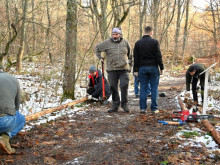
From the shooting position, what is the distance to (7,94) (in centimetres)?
385

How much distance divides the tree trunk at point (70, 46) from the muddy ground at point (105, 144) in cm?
281

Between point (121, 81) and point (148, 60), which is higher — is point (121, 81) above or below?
below

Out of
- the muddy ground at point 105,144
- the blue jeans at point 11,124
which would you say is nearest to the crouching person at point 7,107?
the blue jeans at point 11,124

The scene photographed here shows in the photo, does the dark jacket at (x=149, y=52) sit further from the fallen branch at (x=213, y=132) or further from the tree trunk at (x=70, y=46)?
the tree trunk at (x=70, y=46)

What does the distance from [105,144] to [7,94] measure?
191 centimetres

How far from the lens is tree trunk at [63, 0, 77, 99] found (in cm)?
820

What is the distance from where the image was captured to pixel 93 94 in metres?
8.44

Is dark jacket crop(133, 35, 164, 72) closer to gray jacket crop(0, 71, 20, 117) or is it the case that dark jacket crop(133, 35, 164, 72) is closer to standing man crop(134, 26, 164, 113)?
standing man crop(134, 26, 164, 113)

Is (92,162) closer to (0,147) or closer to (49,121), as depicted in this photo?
(0,147)

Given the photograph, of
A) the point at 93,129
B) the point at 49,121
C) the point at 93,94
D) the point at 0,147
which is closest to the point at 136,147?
the point at 93,129

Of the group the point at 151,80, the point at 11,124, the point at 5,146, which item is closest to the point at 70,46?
the point at 151,80

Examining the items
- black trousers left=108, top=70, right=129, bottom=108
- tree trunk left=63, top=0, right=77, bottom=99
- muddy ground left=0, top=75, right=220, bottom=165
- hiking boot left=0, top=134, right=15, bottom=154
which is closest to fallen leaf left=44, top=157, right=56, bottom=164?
muddy ground left=0, top=75, right=220, bottom=165

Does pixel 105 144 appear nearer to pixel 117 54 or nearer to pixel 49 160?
pixel 49 160

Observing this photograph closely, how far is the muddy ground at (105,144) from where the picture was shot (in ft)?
10.9
